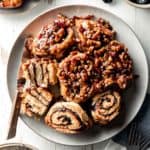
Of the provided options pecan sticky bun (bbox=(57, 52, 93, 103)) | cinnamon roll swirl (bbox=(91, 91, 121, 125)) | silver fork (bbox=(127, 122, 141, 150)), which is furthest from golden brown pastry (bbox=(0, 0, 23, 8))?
silver fork (bbox=(127, 122, 141, 150))

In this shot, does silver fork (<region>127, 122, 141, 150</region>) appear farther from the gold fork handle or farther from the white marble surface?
the gold fork handle

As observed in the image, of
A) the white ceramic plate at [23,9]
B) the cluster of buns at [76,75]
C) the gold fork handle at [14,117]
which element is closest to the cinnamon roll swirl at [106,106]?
the cluster of buns at [76,75]

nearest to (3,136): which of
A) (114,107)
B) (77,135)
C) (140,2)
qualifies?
(77,135)

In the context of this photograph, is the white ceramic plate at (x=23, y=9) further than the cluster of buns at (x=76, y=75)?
Yes

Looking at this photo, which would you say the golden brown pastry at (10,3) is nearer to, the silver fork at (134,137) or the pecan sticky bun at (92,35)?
the pecan sticky bun at (92,35)

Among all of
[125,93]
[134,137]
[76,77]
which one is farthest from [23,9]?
[134,137]

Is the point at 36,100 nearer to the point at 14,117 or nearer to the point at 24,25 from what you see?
the point at 14,117
